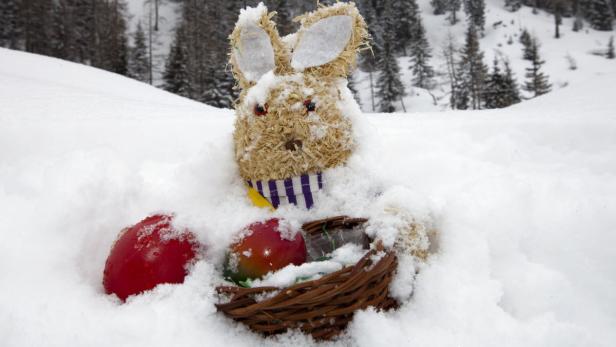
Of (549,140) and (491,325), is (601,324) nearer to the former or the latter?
(491,325)

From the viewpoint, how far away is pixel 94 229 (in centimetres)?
126

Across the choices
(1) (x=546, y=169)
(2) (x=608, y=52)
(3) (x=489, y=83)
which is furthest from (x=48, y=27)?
(2) (x=608, y=52)

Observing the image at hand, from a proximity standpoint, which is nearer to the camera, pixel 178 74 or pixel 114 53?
pixel 178 74

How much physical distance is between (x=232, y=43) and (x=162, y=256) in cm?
78

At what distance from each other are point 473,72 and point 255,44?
25.4 meters

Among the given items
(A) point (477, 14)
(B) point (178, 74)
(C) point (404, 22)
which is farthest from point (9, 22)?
(A) point (477, 14)

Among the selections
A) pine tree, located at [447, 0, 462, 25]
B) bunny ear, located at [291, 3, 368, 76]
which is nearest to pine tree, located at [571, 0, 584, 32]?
pine tree, located at [447, 0, 462, 25]

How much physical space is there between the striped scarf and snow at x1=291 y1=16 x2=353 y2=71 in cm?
40

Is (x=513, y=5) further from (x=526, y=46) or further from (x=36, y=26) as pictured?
(x=36, y=26)

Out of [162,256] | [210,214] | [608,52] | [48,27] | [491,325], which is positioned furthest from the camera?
[608,52]

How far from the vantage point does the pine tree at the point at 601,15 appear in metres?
31.4

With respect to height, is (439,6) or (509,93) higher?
(439,6)

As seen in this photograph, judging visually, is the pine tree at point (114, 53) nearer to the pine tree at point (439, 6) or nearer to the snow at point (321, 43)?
the snow at point (321, 43)

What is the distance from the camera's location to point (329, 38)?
129 cm
